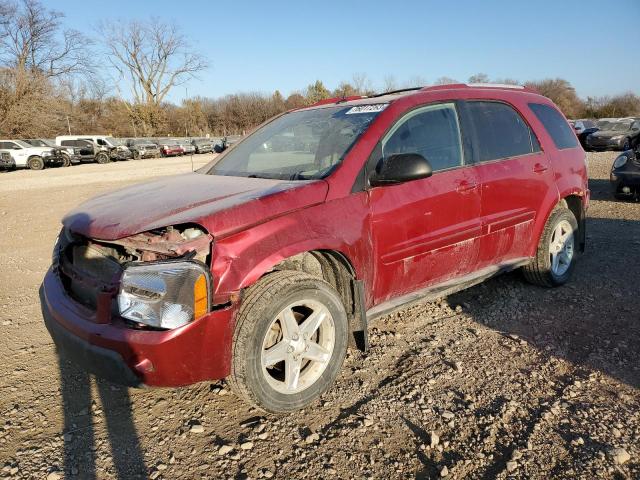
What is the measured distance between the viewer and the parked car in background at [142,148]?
36.2m

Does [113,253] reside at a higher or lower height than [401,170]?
lower

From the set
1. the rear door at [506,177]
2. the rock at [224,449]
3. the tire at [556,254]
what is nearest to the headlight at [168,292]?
the rock at [224,449]

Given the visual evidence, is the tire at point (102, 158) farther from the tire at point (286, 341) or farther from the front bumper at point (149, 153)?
the tire at point (286, 341)

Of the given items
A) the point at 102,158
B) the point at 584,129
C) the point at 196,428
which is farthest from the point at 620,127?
the point at 102,158

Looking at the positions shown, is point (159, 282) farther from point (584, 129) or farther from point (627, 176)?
point (584, 129)

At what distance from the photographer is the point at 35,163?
26656mm

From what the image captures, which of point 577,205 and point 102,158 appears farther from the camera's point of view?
point 102,158

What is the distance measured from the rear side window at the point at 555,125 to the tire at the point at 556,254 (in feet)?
2.14

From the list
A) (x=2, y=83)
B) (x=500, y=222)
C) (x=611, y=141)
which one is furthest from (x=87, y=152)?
(x=500, y=222)

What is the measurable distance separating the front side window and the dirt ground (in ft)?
4.42

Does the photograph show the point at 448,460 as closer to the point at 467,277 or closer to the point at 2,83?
the point at 467,277

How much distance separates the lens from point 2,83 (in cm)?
4291

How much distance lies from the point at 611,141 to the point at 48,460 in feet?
82.3

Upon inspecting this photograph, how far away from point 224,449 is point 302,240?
1.16 metres
